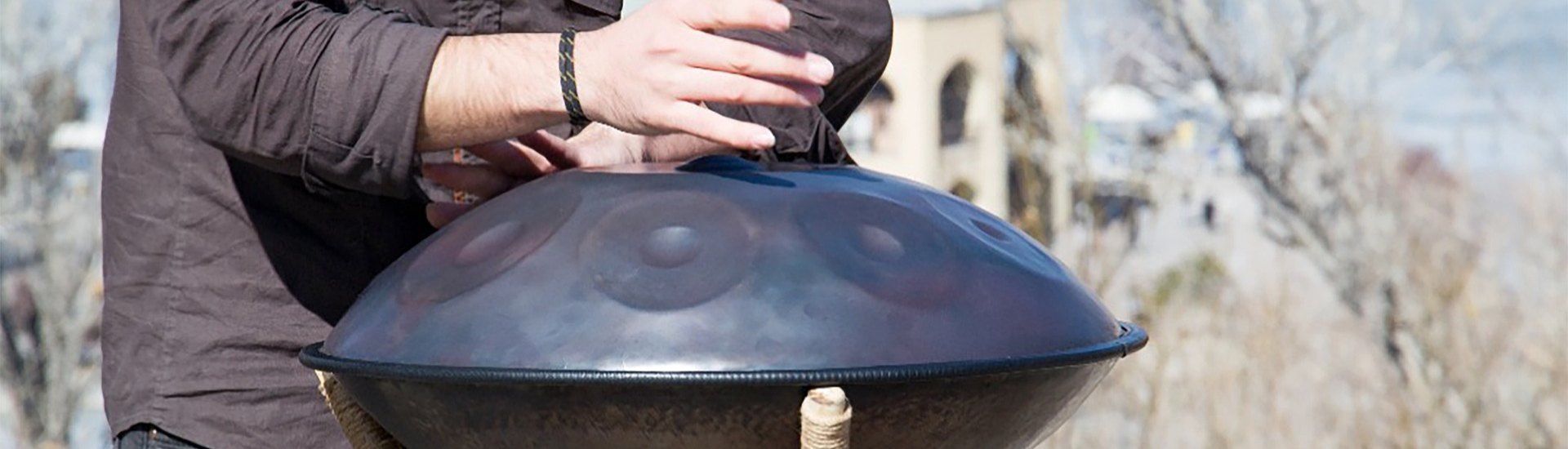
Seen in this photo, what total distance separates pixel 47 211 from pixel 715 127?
1199 cm

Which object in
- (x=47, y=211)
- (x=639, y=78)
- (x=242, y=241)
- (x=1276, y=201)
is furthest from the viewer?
(x=47, y=211)

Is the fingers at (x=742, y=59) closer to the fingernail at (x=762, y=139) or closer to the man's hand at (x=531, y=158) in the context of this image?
the fingernail at (x=762, y=139)

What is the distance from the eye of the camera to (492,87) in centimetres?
132

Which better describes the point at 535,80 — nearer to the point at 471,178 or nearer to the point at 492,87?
the point at 492,87

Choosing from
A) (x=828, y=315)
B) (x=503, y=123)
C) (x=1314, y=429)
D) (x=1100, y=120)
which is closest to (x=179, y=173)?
(x=503, y=123)

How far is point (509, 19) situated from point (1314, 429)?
7.23 meters

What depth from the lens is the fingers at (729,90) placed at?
124cm

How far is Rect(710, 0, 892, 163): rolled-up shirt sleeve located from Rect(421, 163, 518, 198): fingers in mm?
184

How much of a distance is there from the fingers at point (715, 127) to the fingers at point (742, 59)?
35 millimetres

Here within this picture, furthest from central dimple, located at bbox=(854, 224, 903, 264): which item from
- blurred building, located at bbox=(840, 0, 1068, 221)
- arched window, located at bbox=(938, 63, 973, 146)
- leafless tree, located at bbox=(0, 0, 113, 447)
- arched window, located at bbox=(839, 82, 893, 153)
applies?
arched window, located at bbox=(839, 82, 893, 153)

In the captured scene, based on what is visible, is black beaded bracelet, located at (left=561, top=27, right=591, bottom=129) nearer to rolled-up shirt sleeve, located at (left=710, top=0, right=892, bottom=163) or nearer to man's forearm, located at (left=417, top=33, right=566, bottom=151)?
man's forearm, located at (left=417, top=33, right=566, bottom=151)

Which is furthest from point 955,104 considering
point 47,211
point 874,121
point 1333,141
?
point 1333,141

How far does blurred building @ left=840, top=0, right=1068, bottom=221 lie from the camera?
9.10 m

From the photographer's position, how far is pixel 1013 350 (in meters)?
1.23
